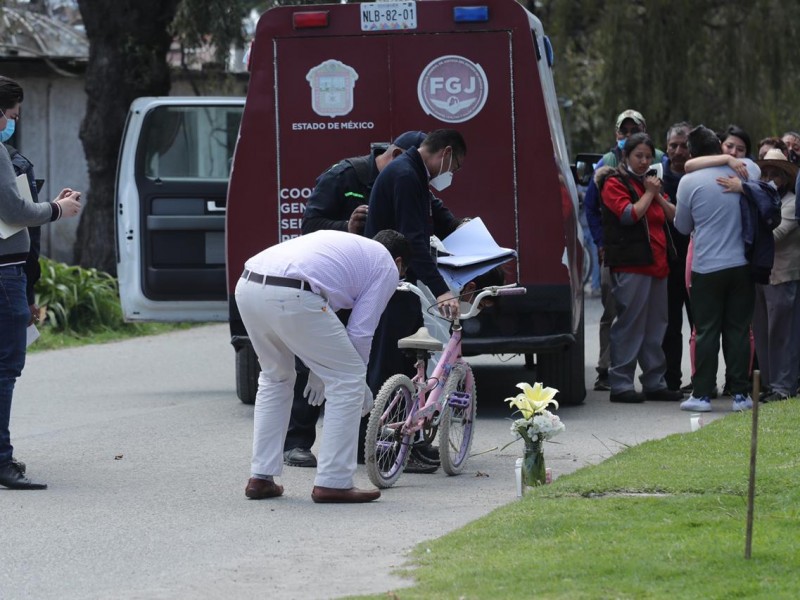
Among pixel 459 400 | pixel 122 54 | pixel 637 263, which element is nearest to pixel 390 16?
pixel 637 263

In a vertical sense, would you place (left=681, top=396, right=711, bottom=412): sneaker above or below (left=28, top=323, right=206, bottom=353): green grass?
above

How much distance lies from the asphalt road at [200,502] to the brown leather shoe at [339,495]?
6 cm

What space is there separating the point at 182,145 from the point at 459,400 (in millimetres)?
5146

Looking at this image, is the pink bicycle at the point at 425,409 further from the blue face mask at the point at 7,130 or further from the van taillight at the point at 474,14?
the van taillight at the point at 474,14

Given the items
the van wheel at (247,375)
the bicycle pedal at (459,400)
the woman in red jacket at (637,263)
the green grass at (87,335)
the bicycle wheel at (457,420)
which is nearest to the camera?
the bicycle wheel at (457,420)

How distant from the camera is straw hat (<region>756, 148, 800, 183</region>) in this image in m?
10.7

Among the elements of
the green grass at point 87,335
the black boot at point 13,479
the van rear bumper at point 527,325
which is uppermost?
the van rear bumper at point 527,325

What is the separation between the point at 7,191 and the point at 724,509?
149 inches

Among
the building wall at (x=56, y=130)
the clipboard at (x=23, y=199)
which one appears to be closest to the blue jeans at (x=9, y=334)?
the clipboard at (x=23, y=199)

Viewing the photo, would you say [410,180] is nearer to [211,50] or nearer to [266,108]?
[266,108]

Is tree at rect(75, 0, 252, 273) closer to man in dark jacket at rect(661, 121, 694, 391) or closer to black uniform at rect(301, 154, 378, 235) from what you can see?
man in dark jacket at rect(661, 121, 694, 391)

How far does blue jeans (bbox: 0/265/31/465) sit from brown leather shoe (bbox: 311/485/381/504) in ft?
5.55

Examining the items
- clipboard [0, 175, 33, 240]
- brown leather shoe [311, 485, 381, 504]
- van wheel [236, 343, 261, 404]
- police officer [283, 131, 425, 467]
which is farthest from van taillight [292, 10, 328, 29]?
brown leather shoe [311, 485, 381, 504]

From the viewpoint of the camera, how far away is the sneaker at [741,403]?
10.2m
